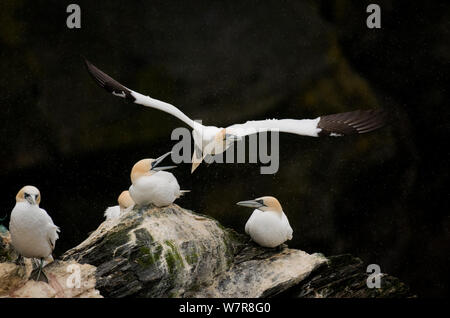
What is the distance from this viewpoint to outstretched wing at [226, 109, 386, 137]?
7734 millimetres

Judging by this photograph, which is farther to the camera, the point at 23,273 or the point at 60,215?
the point at 60,215

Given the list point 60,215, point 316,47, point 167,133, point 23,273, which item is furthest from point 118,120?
point 23,273

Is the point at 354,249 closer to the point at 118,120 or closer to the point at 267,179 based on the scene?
the point at 267,179

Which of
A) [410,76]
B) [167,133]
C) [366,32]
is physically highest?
[366,32]

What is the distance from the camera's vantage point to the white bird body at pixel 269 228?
6.86 meters

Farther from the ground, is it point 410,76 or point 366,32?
point 366,32

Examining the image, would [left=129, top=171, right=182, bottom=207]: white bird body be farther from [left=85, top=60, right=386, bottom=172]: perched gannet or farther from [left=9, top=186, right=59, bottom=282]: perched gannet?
[left=85, top=60, right=386, bottom=172]: perched gannet

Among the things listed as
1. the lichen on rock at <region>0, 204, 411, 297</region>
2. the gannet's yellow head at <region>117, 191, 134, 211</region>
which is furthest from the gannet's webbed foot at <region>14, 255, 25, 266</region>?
the gannet's yellow head at <region>117, 191, 134, 211</region>

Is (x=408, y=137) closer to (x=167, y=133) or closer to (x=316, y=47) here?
(x=316, y=47)

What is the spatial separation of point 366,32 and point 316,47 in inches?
32.3

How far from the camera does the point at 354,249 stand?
10.2 metres

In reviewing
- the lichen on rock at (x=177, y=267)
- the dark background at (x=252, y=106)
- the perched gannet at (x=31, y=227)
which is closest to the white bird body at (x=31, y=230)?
the perched gannet at (x=31, y=227)

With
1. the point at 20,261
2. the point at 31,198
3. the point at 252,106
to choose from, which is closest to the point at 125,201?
the point at 20,261

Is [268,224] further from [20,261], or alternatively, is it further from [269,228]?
[20,261]
